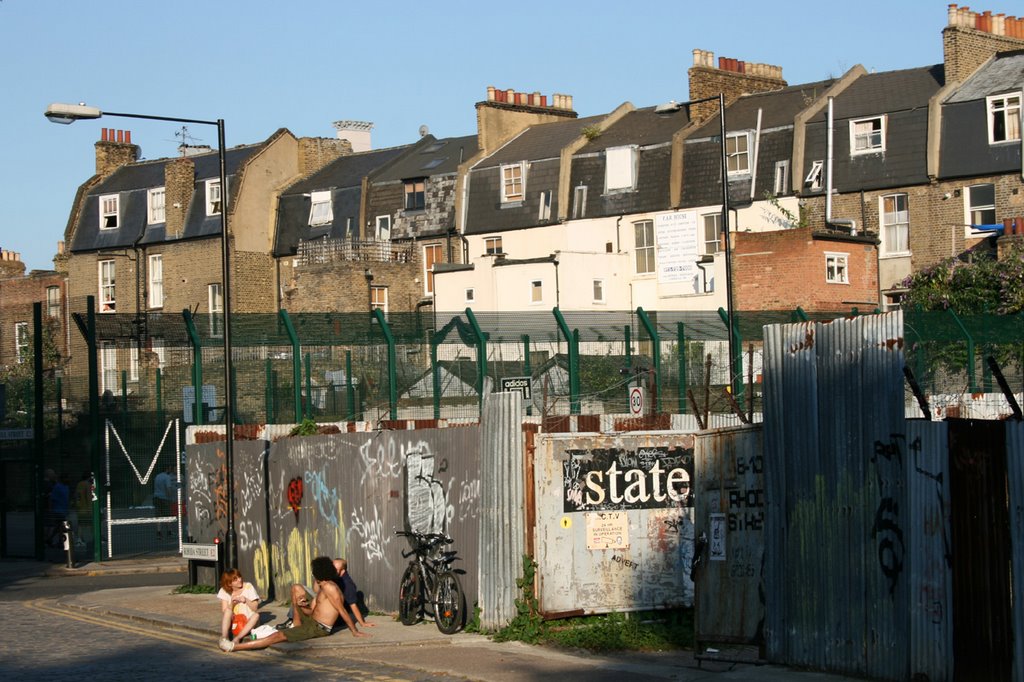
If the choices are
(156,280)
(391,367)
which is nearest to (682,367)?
(391,367)

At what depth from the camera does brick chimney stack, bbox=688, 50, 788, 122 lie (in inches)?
2189

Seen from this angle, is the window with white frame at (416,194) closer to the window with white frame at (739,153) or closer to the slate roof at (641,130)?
the slate roof at (641,130)

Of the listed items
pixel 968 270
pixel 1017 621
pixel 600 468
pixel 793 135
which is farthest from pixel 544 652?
pixel 793 135

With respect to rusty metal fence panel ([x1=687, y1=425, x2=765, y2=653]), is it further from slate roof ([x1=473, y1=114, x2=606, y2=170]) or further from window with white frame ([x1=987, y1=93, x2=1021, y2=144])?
slate roof ([x1=473, y1=114, x2=606, y2=170])

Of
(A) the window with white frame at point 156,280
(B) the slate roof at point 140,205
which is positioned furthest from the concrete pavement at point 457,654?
(A) the window with white frame at point 156,280

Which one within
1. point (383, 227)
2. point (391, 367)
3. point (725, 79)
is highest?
point (725, 79)

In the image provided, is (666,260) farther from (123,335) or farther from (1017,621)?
(1017,621)

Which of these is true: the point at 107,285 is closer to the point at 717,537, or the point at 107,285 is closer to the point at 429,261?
the point at 429,261

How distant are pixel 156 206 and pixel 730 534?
56.2 m

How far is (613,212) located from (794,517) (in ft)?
140

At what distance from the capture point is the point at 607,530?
53.4 ft

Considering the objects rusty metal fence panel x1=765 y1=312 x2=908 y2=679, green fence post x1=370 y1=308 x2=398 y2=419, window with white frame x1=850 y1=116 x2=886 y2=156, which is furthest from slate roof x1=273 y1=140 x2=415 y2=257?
rusty metal fence panel x1=765 y1=312 x2=908 y2=679

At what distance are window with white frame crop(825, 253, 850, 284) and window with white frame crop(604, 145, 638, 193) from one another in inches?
379

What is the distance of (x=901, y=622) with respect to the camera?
12.2 metres
